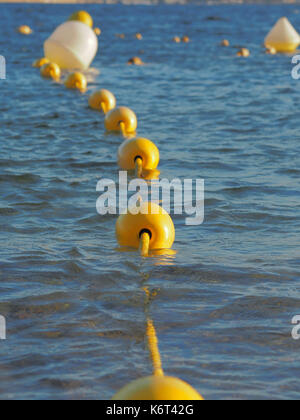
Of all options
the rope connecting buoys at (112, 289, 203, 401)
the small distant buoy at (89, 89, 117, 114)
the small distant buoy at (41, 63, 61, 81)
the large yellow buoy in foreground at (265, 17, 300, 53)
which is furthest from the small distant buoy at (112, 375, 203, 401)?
the large yellow buoy in foreground at (265, 17, 300, 53)

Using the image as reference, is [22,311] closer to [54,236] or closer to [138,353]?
[138,353]

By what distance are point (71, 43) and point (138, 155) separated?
12221 mm

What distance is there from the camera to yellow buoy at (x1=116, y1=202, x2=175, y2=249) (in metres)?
6.66

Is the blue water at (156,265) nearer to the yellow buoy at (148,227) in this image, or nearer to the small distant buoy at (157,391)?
the yellow buoy at (148,227)

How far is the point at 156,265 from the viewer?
21.6 ft

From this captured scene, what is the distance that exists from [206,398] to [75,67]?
19535 millimetres

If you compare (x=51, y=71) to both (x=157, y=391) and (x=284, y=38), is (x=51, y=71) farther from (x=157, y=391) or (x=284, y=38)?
(x=157, y=391)

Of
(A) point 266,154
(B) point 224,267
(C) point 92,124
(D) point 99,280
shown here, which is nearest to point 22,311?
(D) point 99,280

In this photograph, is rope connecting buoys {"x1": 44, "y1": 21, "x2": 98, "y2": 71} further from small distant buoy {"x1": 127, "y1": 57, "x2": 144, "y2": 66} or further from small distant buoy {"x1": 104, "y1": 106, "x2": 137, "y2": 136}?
small distant buoy {"x1": 104, "y1": 106, "x2": 137, "y2": 136}

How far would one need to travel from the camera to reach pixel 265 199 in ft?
29.6

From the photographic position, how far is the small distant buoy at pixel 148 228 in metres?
6.66

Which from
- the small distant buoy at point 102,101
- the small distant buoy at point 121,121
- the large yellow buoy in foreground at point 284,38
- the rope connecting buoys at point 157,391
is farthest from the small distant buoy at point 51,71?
the rope connecting buoys at point 157,391

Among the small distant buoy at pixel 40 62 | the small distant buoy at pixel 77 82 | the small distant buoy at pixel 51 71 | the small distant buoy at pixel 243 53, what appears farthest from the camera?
the small distant buoy at pixel 243 53

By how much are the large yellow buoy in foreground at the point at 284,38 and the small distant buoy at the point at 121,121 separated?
59.1ft
